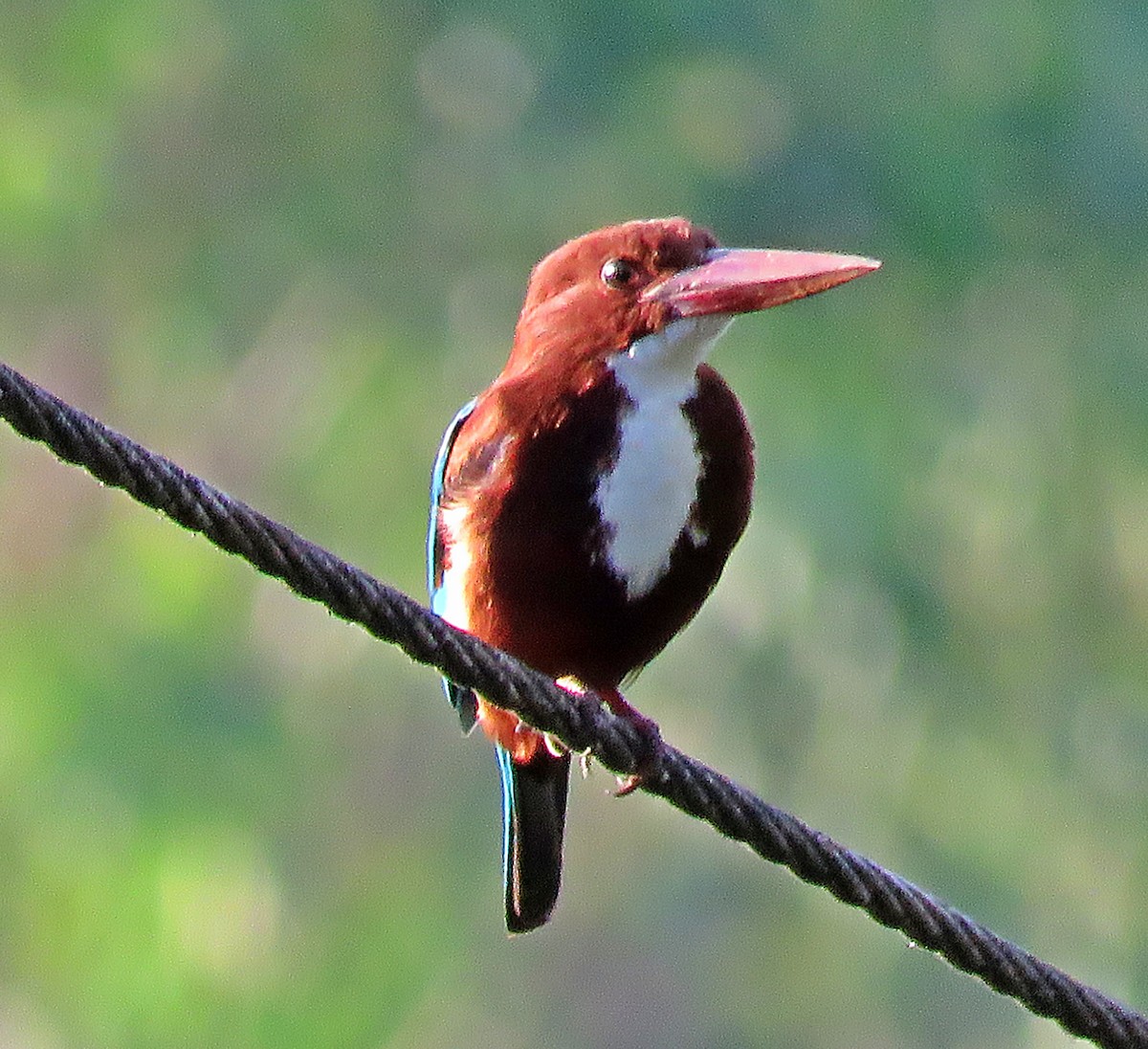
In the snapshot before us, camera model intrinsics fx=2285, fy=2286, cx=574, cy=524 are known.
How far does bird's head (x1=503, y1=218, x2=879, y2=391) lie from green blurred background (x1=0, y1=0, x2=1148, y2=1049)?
2.25 meters

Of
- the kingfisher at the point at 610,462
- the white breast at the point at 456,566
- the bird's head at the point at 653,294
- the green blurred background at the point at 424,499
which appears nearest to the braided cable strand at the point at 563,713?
the kingfisher at the point at 610,462

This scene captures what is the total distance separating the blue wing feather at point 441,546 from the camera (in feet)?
9.71

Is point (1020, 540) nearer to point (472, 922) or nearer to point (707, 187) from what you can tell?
point (707, 187)

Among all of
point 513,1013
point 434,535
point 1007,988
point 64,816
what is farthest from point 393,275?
point 1007,988

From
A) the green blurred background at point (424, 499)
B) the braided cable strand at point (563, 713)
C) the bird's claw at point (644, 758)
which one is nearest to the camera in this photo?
the braided cable strand at point (563, 713)

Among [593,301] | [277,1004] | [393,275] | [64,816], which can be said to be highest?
[593,301]

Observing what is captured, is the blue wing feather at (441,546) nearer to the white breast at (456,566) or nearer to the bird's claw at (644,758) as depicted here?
the white breast at (456,566)

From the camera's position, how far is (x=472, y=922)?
5906 mm

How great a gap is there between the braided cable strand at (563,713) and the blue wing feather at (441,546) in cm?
54

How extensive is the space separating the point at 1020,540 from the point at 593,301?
2935 mm

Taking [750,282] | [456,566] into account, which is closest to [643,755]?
[456,566]

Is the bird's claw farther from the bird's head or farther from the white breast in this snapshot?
the bird's head

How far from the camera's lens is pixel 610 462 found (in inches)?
107

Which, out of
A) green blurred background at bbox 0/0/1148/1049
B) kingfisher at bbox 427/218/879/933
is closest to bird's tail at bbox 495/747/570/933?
kingfisher at bbox 427/218/879/933
